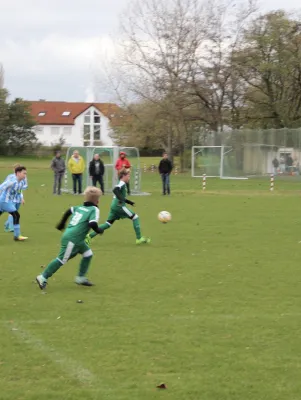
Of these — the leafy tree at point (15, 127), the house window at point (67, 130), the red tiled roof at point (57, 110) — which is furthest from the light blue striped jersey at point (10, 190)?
the house window at point (67, 130)

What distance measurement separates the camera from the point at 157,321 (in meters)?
7.39

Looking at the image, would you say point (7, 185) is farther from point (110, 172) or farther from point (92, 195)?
point (110, 172)

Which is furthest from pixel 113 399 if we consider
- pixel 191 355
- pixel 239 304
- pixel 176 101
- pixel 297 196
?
pixel 176 101

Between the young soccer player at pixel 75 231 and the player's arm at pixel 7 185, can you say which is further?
the player's arm at pixel 7 185

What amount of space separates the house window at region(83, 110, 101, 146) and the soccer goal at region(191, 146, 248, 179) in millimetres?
68134

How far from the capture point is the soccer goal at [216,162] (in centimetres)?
4388

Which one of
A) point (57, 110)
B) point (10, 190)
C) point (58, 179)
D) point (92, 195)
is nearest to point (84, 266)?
point (92, 195)

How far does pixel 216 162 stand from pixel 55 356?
132ft

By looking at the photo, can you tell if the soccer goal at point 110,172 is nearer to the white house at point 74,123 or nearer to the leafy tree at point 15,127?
the leafy tree at point 15,127

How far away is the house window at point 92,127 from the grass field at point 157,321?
10219 centimetres

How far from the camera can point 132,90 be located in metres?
54.2

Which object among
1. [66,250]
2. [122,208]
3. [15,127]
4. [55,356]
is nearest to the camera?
[55,356]

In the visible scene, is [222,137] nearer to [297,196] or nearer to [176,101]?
[176,101]

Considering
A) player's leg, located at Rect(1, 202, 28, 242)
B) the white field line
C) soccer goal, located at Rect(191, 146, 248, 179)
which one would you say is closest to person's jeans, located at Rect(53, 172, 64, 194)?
player's leg, located at Rect(1, 202, 28, 242)
